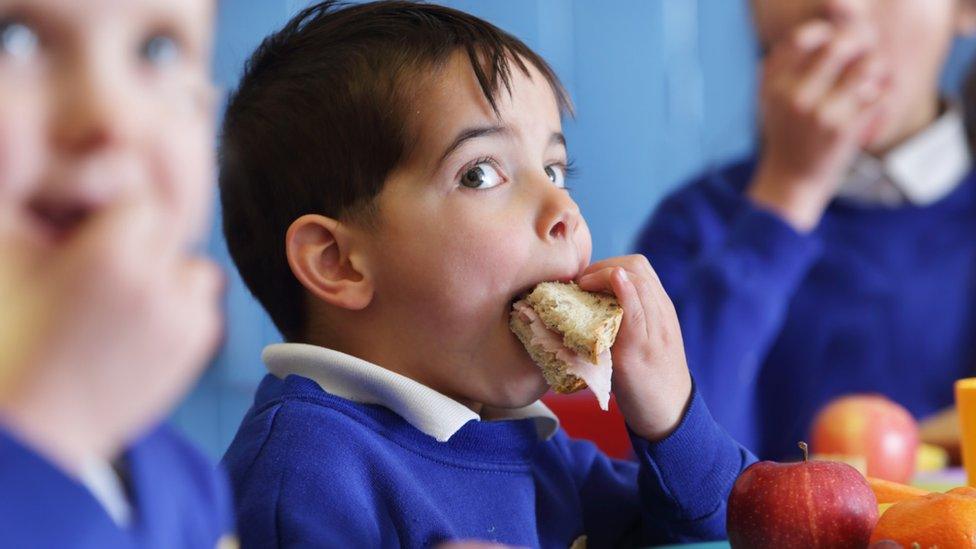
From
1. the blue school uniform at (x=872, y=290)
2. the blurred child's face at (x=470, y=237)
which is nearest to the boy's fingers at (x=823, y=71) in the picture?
the blue school uniform at (x=872, y=290)

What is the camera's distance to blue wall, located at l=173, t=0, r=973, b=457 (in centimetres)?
269

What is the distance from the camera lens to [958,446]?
144cm

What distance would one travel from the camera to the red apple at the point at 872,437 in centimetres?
120

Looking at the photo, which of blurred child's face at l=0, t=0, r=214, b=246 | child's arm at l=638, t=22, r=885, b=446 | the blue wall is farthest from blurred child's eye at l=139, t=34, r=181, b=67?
the blue wall

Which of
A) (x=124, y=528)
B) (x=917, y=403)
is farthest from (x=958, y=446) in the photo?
(x=124, y=528)

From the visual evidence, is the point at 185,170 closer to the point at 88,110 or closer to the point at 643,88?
the point at 88,110

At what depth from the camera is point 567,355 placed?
0.83 meters

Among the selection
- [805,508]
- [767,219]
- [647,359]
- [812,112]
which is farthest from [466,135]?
[812,112]

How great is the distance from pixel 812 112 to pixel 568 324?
3.12 ft

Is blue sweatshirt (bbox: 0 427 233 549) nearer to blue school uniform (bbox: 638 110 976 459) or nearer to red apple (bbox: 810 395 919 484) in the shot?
red apple (bbox: 810 395 919 484)

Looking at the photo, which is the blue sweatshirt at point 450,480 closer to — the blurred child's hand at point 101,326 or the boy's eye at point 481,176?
the boy's eye at point 481,176

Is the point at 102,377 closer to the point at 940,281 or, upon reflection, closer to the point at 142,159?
the point at 142,159

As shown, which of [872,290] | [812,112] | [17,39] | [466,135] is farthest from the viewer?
[872,290]

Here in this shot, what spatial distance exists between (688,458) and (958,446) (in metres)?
0.64
